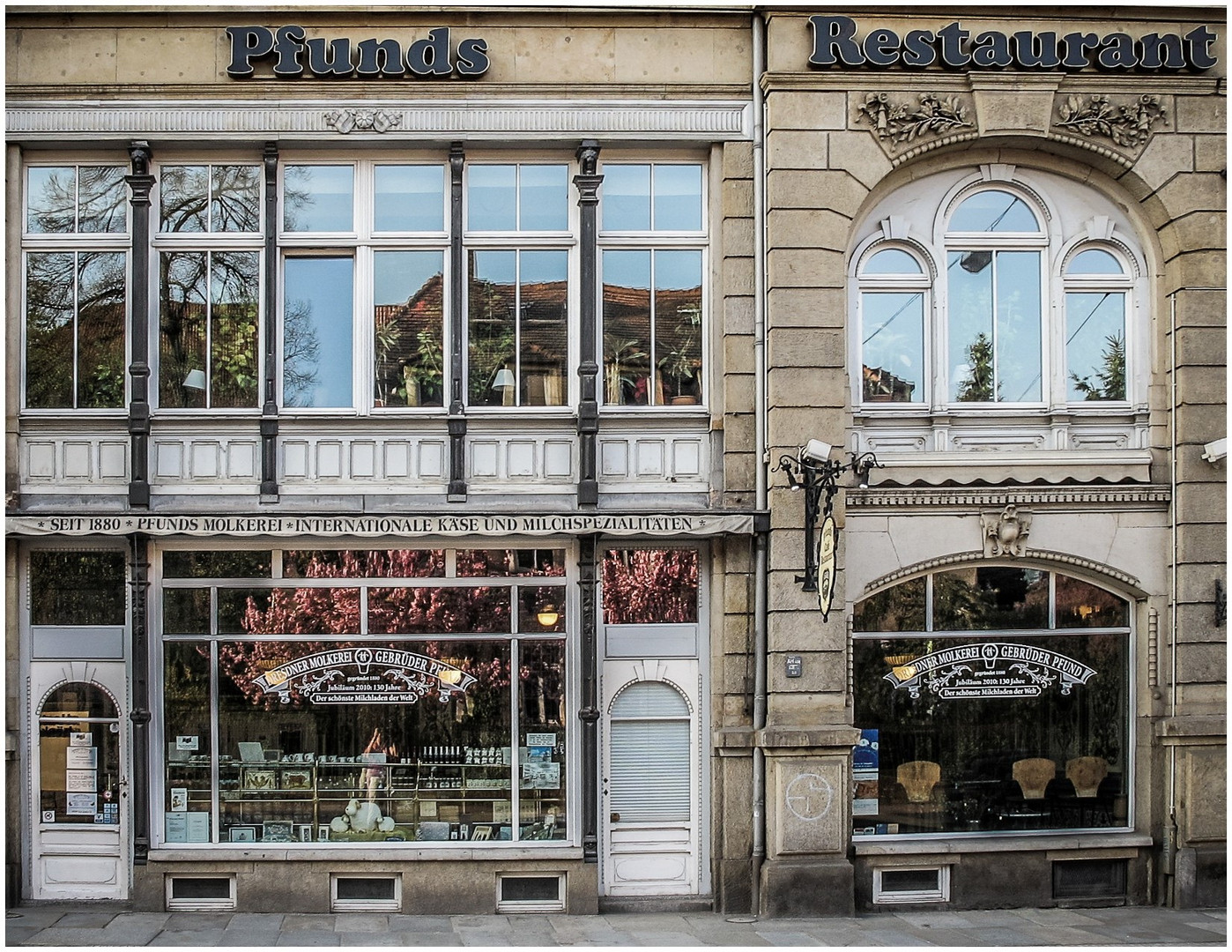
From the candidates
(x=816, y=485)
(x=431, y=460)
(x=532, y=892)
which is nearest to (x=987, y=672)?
(x=816, y=485)

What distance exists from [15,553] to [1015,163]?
38.7 ft

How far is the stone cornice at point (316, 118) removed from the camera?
14.0 metres

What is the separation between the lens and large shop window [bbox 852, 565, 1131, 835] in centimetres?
1438

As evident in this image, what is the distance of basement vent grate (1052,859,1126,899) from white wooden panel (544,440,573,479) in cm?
689

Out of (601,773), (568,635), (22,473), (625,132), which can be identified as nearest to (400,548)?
(568,635)

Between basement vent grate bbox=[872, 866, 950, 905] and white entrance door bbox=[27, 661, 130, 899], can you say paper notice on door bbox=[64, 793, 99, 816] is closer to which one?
white entrance door bbox=[27, 661, 130, 899]

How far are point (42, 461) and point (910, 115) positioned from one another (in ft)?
33.3

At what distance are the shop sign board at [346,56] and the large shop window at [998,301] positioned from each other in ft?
16.1

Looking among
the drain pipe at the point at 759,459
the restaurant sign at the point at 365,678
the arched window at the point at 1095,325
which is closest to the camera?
the drain pipe at the point at 759,459

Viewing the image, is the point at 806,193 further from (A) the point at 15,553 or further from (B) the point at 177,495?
(A) the point at 15,553

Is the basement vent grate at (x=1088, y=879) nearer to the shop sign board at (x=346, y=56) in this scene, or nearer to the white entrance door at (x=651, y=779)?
the white entrance door at (x=651, y=779)

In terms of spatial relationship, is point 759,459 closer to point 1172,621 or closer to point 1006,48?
point 1172,621

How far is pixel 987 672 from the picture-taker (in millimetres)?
14508

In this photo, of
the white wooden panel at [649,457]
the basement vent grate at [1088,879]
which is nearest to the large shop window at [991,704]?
the basement vent grate at [1088,879]
